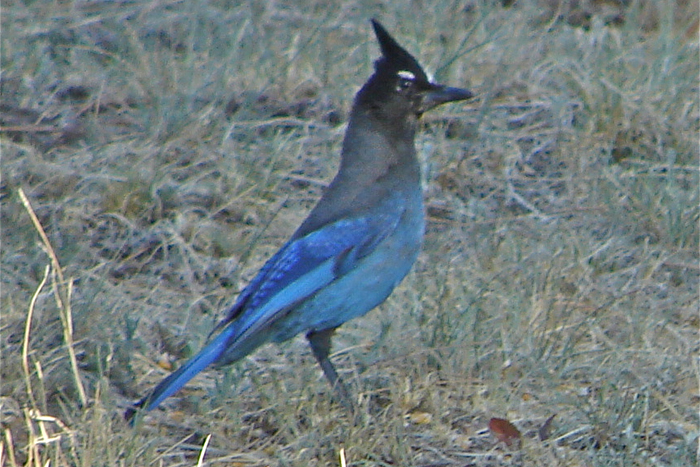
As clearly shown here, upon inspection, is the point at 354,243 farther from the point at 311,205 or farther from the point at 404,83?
the point at 311,205

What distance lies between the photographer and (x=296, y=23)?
568 cm

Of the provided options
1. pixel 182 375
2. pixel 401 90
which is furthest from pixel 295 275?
pixel 401 90

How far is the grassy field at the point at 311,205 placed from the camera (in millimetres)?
3129

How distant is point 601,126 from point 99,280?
221 cm

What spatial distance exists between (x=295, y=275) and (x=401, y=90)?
2.32 feet

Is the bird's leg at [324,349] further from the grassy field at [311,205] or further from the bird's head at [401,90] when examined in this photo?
the bird's head at [401,90]

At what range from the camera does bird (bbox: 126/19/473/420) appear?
3.18m

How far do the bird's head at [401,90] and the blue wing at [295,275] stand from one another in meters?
0.34

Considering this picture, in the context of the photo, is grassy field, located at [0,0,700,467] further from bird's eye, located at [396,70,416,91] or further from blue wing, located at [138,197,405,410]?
bird's eye, located at [396,70,416,91]

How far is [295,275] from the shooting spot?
3.25 m

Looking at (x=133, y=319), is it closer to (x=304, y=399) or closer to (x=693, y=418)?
(x=304, y=399)

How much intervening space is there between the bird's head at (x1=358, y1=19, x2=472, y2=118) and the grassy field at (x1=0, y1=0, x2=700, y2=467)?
594 mm

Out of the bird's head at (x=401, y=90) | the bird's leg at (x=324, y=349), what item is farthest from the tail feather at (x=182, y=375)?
the bird's head at (x=401, y=90)

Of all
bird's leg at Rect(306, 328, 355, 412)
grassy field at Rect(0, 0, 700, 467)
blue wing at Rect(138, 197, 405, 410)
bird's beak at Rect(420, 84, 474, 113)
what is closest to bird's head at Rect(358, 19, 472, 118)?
bird's beak at Rect(420, 84, 474, 113)
